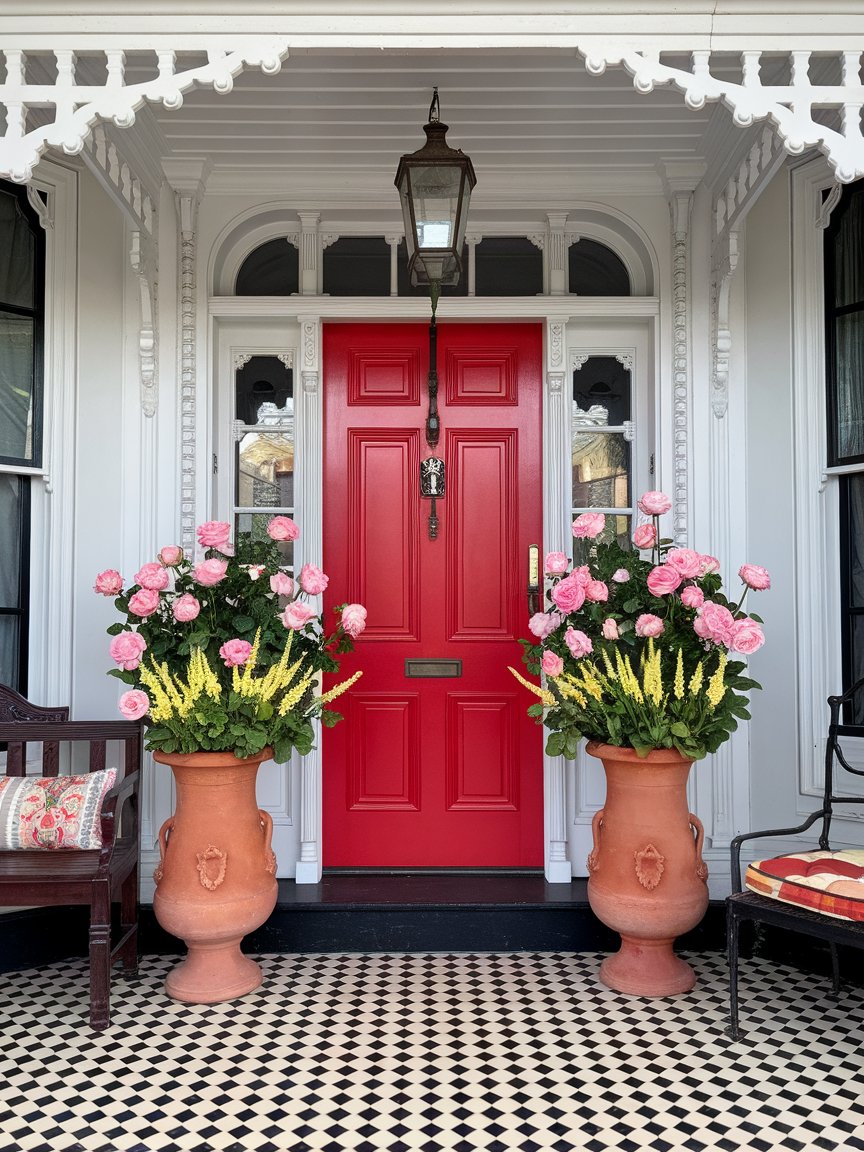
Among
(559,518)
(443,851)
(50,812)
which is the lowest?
(443,851)

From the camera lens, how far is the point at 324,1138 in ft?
8.03

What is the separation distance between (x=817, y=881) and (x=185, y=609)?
7.22 feet

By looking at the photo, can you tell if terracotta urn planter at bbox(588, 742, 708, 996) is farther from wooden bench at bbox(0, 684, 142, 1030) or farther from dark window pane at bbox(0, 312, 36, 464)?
dark window pane at bbox(0, 312, 36, 464)

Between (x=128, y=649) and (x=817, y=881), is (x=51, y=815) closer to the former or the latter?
(x=128, y=649)

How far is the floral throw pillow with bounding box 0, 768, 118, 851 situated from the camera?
3.26 metres

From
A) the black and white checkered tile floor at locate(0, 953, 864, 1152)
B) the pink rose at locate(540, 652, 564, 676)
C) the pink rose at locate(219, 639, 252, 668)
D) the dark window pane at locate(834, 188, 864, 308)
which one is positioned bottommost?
the black and white checkered tile floor at locate(0, 953, 864, 1152)

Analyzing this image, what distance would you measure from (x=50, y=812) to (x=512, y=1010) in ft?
5.68

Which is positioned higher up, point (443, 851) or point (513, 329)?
point (513, 329)

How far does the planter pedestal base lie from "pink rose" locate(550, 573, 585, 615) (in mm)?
1211

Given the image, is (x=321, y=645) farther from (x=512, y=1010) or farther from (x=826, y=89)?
(x=826, y=89)

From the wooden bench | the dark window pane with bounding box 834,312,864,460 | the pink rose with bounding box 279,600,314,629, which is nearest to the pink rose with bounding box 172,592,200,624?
the pink rose with bounding box 279,600,314,629

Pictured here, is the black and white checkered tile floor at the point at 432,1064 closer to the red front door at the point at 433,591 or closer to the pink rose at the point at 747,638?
the red front door at the point at 433,591

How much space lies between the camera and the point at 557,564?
3.31 meters

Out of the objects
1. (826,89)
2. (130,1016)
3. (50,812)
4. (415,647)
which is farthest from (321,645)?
(826,89)
